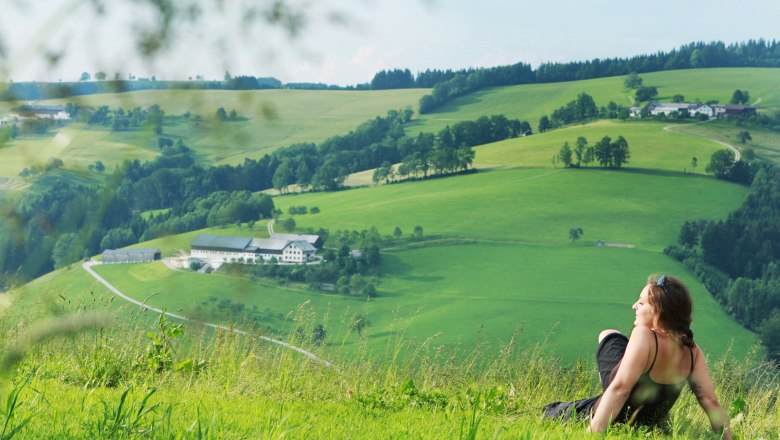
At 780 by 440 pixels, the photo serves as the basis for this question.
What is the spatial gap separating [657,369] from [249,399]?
192 cm

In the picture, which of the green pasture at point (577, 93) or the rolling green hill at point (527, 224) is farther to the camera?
the green pasture at point (577, 93)

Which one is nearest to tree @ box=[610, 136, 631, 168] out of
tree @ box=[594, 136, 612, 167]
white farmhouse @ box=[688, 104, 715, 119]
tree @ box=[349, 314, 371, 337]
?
tree @ box=[594, 136, 612, 167]

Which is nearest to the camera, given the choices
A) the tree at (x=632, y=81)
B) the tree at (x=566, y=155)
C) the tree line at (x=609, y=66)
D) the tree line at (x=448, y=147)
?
the tree line at (x=448, y=147)

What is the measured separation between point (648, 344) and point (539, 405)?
1367mm

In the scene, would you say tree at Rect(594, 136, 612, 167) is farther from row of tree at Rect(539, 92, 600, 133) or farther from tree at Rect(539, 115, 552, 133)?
tree at Rect(539, 115, 552, 133)

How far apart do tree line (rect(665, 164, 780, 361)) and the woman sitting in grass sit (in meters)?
37.5

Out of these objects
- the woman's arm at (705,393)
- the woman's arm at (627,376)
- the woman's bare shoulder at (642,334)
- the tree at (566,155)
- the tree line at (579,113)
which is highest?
the woman's bare shoulder at (642,334)

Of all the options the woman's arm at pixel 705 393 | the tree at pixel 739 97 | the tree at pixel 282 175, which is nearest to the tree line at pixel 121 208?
the tree at pixel 282 175

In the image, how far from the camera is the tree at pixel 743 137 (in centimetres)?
5208

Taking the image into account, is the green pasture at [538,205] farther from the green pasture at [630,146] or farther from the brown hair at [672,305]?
the brown hair at [672,305]

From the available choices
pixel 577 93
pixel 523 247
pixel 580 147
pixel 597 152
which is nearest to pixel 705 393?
pixel 523 247

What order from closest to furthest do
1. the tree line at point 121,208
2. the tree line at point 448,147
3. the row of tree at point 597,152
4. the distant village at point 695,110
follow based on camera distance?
the tree line at point 121,208 → the tree line at point 448,147 → the row of tree at point 597,152 → the distant village at point 695,110

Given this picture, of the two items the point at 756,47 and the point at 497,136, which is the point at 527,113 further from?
the point at 756,47

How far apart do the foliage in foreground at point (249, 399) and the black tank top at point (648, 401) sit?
0.24ft
